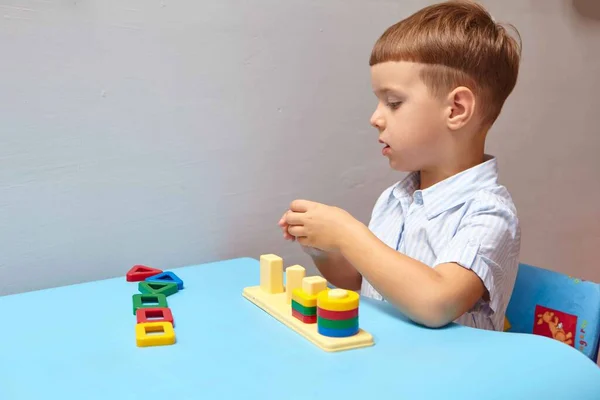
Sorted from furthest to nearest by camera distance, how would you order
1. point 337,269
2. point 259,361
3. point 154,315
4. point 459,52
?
point 337,269 → point 459,52 → point 154,315 → point 259,361

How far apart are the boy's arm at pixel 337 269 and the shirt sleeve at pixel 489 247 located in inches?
7.7

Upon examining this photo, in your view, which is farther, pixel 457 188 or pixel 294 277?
pixel 457 188

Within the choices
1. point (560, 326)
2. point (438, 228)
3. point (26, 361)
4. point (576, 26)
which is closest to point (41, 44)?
point (26, 361)

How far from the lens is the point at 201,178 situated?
1024 millimetres

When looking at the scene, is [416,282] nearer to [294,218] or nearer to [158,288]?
[294,218]

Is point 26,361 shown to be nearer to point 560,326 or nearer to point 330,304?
point 330,304

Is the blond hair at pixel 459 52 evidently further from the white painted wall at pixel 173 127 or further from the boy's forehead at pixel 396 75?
the white painted wall at pixel 173 127

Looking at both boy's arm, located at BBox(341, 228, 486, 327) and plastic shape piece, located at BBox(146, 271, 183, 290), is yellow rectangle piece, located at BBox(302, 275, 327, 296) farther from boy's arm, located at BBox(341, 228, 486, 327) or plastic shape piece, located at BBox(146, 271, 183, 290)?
plastic shape piece, located at BBox(146, 271, 183, 290)

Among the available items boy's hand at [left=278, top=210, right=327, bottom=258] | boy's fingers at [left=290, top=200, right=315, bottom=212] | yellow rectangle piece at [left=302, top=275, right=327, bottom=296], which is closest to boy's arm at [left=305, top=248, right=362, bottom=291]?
boy's hand at [left=278, top=210, right=327, bottom=258]

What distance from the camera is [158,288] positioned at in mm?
824

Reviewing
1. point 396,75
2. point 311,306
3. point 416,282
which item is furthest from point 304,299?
point 396,75

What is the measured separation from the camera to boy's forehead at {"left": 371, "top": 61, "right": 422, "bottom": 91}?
84 centimetres

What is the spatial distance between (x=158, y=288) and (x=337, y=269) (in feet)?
0.86

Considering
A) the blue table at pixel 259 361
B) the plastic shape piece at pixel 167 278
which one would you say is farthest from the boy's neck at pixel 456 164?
the plastic shape piece at pixel 167 278
